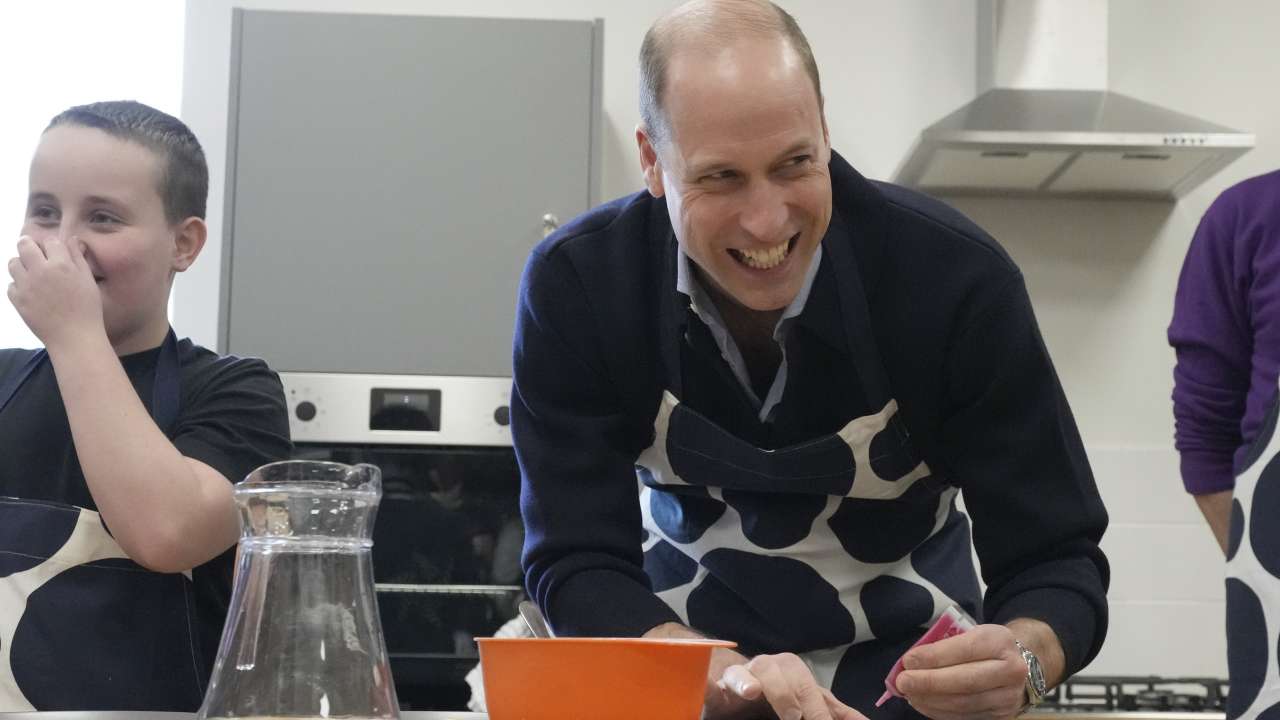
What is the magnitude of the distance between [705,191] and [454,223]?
1.42m

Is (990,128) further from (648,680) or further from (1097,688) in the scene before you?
(648,680)

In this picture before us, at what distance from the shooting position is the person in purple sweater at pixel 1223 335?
1791 millimetres

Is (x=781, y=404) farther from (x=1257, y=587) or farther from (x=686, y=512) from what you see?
(x=1257, y=587)

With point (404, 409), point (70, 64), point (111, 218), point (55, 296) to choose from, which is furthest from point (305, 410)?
point (55, 296)

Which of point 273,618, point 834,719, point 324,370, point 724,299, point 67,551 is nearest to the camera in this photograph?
point 273,618

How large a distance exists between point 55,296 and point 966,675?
0.78 m

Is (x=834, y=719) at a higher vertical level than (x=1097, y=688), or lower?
higher

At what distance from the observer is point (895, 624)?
4.21 feet

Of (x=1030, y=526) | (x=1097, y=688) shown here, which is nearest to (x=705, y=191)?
(x=1030, y=526)

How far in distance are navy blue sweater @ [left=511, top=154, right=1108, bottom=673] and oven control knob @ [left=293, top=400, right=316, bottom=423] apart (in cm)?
118

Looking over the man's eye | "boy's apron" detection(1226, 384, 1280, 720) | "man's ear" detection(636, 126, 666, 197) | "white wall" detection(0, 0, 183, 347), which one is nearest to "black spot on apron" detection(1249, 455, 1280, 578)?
"boy's apron" detection(1226, 384, 1280, 720)

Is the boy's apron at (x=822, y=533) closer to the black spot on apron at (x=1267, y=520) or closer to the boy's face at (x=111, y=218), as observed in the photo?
the black spot on apron at (x=1267, y=520)

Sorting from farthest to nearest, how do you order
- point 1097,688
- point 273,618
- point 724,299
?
1. point 1097,688
2. point 724,299
3. point 273,618

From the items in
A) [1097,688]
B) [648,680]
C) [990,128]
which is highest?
[990,128]
